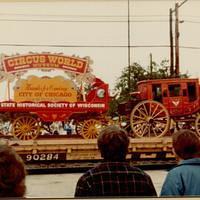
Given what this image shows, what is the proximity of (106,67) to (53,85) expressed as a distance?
22 centimetres

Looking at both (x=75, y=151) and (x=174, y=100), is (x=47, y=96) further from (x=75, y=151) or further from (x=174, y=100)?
(x=174, y=100)

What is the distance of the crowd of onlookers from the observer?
1995 mm

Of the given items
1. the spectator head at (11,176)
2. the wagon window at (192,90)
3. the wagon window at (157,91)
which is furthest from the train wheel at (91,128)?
the spectator head at (11,176)

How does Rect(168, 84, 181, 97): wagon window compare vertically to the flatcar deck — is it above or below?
above

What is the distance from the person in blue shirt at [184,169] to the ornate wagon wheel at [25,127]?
1.75ft

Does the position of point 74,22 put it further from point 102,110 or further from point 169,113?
point 169,113

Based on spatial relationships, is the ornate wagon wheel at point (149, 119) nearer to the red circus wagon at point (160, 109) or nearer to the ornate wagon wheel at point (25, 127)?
the red circus wagon at point (160, 109)

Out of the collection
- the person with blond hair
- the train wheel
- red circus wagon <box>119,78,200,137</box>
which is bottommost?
the person with blond hair

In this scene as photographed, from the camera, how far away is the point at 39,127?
7.26 ft

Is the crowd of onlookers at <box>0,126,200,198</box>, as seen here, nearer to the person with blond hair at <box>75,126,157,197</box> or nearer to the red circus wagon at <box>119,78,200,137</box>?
the person with blond hair at <box>75,126,157,197</box>

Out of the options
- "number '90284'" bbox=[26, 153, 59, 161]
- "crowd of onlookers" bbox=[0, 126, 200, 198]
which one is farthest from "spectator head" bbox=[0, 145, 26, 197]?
"number '90284'" bbox=[26, 153, 59, 161]

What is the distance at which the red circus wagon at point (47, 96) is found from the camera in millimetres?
2178

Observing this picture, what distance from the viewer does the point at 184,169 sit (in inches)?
81.6

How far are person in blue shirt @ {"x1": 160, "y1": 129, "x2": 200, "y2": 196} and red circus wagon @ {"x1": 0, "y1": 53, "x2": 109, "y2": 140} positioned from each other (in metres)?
0.30
